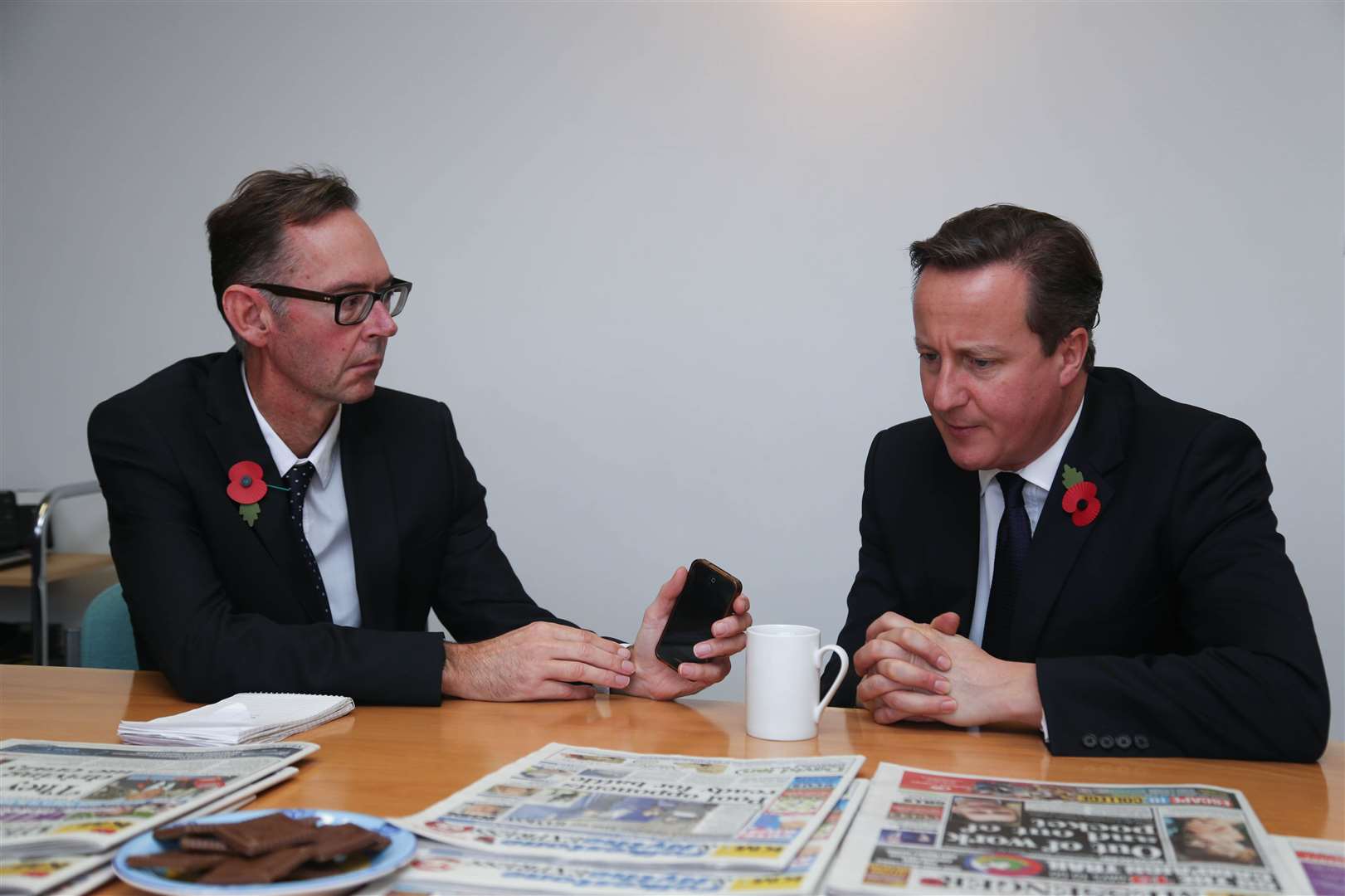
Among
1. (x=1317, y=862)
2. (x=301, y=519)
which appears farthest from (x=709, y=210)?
(x=1317, y=862)

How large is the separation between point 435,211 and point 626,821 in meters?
2.85

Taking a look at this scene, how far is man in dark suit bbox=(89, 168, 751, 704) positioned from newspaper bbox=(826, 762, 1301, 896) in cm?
63

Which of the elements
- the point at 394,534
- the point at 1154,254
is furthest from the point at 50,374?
the point at 1154,254

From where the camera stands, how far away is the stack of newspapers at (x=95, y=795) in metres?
1.03

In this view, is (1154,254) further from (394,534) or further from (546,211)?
(394,534)

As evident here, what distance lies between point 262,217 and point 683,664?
116cm

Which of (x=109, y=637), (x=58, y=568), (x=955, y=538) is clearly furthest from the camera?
(x=58, y=568)

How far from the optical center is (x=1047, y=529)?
1906mm

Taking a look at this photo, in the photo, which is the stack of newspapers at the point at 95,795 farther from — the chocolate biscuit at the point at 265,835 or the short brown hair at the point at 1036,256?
the short brown hair at the point at 1036,256

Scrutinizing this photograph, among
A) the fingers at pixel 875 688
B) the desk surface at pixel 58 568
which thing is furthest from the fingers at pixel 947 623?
the desk surface at pixel 58 568

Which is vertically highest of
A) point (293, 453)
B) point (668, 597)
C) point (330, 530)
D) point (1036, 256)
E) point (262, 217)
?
point (262, 217)

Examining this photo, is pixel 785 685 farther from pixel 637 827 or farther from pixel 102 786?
pixel 102 786

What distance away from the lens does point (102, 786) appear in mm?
1236

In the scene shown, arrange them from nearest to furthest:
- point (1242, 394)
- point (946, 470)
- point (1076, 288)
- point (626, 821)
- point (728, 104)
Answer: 1. point (626, 821)
2. point (1076, 288)
3. point (946, 470)
4. point (1242, 394)
5. point (728, 104)
